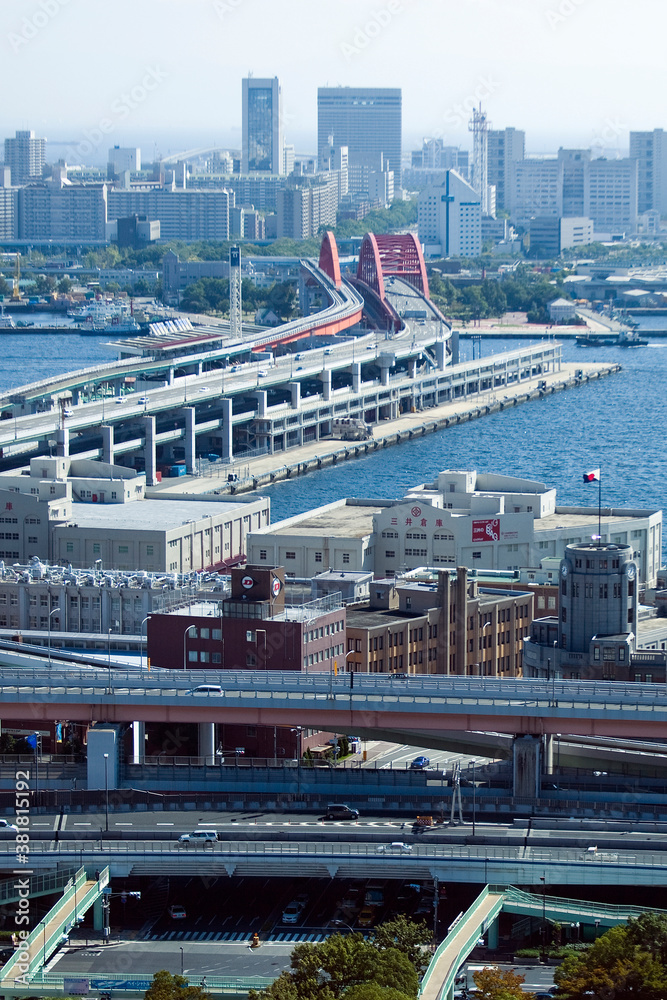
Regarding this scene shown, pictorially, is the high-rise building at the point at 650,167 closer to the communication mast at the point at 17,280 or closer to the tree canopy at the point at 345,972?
the communication mast at the point at 17,280

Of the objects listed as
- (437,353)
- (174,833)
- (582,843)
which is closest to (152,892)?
(174,833)

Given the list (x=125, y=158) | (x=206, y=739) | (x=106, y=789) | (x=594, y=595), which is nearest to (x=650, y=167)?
(x=125, y=158)

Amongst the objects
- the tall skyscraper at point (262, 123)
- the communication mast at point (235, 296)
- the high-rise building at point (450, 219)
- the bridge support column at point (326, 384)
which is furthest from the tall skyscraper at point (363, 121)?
the bridge support column at point (326, 384)

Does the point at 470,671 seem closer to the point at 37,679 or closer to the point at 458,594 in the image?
the point at 458,594

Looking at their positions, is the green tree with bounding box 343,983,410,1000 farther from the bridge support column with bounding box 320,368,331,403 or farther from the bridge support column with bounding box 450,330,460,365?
the bridge support column with bounding box 450,330,460,365

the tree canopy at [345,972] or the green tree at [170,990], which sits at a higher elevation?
the tree canopy at [345,972]

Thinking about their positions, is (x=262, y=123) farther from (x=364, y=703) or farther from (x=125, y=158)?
(x=364, y=703)

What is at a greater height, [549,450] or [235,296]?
[235,296]
